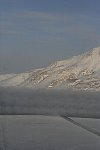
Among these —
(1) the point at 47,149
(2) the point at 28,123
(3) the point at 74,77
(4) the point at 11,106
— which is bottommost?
(1) the point at 47,149

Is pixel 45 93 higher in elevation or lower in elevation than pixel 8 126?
higher

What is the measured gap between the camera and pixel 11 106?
10055 millimetres

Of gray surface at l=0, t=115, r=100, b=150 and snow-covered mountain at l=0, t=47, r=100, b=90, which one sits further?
snow-covered mountain at l=0, t=47, r=100, b=90

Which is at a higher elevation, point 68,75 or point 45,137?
point 68,75

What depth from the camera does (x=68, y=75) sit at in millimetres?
27578

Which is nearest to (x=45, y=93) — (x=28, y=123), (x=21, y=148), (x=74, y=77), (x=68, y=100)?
(x=68, y=100)

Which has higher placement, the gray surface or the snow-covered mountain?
the snow-covered mountain

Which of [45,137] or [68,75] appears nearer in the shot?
[45,137]

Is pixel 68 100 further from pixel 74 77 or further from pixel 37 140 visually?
pixel 74 77

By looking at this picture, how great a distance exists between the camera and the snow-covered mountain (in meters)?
21.3

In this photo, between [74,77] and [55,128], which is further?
[74,77]

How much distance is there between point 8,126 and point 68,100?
731 centimetres

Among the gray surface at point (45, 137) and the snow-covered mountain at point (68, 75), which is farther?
the snow-covered mountain at point (68, 75)

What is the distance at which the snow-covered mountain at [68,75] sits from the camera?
69.8 ft
